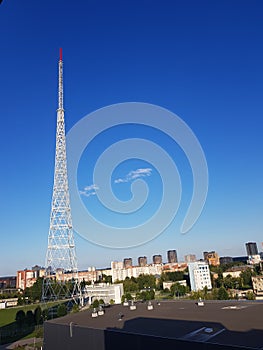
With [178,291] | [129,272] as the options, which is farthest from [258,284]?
[129,272]

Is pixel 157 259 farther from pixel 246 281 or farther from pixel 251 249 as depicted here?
pixel 246 281

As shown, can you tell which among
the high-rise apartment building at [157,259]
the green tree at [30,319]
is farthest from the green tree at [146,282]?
the high-rise apartment building at [157,259]

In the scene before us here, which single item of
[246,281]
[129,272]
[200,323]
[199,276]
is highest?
[200,323]

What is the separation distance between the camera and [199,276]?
83.0ft

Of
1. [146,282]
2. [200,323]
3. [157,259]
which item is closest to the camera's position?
[200,323]

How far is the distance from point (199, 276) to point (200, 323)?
71.1 feet

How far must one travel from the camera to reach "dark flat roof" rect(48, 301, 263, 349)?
409 centimetres

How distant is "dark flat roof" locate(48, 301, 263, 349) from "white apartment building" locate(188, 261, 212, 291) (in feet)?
62.4

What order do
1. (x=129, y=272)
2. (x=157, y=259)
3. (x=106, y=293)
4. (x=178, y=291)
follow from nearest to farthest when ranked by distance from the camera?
1. (x=106, y=293)
2. (x=178, y=291)
3. (x=129, y=272)
4. (x=157, y=259)

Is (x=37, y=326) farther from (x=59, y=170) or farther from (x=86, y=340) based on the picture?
(x=86, y=340)

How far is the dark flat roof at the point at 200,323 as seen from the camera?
161 inches

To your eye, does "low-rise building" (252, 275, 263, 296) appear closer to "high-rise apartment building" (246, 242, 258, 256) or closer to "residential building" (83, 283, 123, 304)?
"residential building" (83, 283, 123, 304)

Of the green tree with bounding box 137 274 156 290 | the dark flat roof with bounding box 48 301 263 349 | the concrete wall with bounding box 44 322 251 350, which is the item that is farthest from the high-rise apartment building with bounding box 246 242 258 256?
the concrete wall with bounding box 44 322 251 350

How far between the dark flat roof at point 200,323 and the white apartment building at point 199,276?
19.0 m
